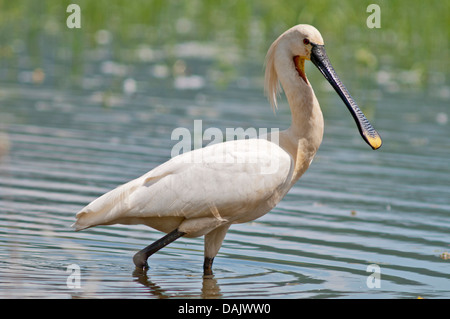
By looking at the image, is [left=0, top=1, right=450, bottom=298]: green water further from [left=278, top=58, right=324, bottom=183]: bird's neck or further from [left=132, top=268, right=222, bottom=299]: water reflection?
[left=278, top=58, right=324, bottom=183]: bird's neck

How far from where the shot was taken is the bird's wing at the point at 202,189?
654cm

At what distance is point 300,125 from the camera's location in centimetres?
693

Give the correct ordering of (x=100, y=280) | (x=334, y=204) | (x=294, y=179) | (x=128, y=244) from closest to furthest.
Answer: (x=100, y=280)
(x=294, y=179)
(x=128, y=244)
(x=334, y=204)

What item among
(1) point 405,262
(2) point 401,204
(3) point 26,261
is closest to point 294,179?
(1) point 405,262

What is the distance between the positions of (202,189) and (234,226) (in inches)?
74.1

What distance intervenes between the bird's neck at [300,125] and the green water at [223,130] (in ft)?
2.81

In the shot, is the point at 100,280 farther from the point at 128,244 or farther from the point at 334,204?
the point at 334,204

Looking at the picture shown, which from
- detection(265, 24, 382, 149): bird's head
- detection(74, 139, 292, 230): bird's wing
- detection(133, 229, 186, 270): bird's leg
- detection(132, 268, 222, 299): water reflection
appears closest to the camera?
detection(132, 268, 222, 299): water reflection

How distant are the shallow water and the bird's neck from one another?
0.85 meters

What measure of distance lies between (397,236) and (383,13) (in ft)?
43.8

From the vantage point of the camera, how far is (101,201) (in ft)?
21.6

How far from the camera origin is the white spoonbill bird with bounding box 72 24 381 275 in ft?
21.5

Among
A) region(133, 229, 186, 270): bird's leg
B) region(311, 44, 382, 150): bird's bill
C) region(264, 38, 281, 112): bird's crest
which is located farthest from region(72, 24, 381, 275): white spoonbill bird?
region(264, 38, 281, 112): bird's crest

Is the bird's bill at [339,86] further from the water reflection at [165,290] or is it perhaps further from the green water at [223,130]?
the water reflection at [165,290]
